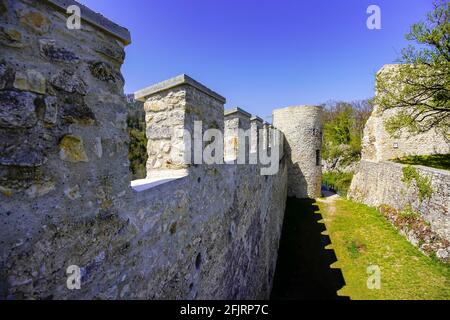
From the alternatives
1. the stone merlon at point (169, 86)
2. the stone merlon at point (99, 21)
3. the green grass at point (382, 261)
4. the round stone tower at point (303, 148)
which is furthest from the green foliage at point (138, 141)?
the round stone tower at point (303, 148)

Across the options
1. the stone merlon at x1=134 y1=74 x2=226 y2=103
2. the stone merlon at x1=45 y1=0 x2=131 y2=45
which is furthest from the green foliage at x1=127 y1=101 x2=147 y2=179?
the stone merlon at x1=45 y1=0 x2=131 y2=45

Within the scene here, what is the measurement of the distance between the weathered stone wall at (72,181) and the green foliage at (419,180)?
948 cm

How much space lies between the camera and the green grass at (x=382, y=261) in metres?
6.49

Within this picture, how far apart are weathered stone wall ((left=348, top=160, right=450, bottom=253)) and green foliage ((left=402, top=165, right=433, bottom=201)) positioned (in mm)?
107

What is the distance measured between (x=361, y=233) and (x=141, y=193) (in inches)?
432

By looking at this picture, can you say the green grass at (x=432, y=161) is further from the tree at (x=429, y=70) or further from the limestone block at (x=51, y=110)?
the limestone block at (x=51, y=110)

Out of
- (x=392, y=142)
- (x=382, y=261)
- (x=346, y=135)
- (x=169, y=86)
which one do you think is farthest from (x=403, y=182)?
(x=346, y=135)

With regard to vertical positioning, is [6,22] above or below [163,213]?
above

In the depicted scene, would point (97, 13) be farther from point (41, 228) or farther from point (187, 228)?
point (187, 228)

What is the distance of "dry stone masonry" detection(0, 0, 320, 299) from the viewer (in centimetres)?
113

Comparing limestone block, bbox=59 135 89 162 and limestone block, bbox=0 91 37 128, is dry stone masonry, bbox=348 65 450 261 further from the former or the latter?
limestone block, bbox=0 91 37 128

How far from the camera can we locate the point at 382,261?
8.06m

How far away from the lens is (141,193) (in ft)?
6.26
